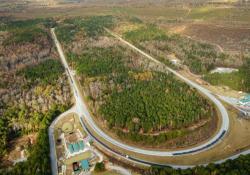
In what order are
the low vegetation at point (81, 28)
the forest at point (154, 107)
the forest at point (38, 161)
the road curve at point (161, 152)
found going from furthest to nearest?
the low vegetation at point (81, 28), the forest at point (154, 107), the road curve at point (161, 152), the forest at point (38, 161)

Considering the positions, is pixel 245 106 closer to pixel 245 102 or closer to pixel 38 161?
pixel 245 102

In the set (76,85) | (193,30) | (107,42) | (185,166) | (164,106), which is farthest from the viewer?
(193,30)

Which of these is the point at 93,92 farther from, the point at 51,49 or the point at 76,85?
the point at 51,49

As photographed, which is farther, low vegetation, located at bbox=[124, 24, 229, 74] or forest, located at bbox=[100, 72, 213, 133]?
low vegetation, located at bbox=[124, 24, 229, 74]

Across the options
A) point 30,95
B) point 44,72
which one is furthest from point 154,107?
point 44,72

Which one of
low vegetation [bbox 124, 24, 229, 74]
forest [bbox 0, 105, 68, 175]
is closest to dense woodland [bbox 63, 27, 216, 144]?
forest [bbox 0, 105, 68, 175]

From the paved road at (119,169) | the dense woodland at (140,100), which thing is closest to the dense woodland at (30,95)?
the dense woodland at (140,100)

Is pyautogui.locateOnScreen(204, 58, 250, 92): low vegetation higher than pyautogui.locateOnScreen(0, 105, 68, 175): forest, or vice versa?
pyautogui.locateOnScreen(204, 58, 250, 92): low vegetation

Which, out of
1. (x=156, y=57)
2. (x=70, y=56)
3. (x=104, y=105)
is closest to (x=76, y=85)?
(x=104, y=105)

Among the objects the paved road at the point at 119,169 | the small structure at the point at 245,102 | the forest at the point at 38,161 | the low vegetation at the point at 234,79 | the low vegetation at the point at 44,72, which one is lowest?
the paved road at the point at 119,169

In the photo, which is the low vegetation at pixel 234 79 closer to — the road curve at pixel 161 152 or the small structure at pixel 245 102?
the road curve at pixel 161 152

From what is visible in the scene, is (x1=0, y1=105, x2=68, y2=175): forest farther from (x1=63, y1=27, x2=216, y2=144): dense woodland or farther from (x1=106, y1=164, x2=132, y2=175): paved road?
(x1=63, y1=27, x2=216, y2=144): dense woodland
